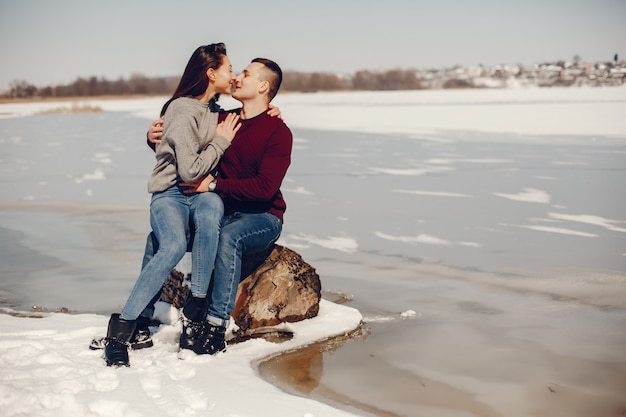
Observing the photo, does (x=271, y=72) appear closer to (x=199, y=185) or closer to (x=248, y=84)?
(x=248, y=84)

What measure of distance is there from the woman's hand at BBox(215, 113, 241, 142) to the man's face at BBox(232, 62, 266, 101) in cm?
15

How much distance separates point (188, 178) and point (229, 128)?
0.48 meters

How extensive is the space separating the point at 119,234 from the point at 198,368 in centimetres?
456

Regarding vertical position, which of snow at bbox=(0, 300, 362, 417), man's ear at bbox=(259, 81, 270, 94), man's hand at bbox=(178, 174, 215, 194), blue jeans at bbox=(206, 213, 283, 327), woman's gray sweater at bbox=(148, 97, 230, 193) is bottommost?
snow at bbox=(0, 300, 362, 417)

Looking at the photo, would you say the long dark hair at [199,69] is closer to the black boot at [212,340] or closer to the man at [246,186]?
the man at [246,186]

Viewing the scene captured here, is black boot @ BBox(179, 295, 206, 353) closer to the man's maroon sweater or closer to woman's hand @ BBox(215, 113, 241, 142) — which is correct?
the man's maroon sweater

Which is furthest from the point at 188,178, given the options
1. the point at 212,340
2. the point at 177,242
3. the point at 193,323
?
the point at 212,340

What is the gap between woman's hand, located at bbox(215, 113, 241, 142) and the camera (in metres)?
4.66

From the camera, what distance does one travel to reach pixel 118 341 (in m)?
4.09

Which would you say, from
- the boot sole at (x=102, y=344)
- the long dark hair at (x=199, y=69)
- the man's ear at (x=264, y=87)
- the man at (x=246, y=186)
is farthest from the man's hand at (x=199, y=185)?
the boot sole at (x=102, y=344)

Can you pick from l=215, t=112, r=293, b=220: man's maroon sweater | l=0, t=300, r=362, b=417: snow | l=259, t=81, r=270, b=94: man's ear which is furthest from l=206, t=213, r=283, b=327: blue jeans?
l=259, t=81, r=270, b=94: man's ear

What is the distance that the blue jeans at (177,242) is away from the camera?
Result: 4324 millimetres

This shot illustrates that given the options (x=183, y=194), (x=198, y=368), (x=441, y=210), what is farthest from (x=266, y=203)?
(x=441, y=210)

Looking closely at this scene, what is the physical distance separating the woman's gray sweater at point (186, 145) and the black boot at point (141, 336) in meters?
0.80
